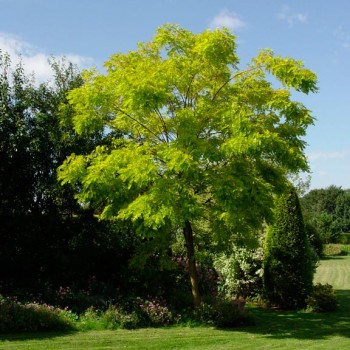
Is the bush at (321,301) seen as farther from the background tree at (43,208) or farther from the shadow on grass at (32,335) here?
the shadow on grass at (32,335)

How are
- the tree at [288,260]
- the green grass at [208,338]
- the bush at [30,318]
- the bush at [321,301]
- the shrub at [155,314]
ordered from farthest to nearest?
the tree at [288,260] < the bush at [321,301] < the shrub at [155,314] < the bush at [30,318] < the green grass at [208,338]

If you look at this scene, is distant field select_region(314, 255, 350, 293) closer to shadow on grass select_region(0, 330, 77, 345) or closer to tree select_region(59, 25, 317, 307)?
tree select_region(59, 25, 317, 307)

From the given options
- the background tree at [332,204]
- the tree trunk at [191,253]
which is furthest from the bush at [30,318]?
the background tree at [332,204]

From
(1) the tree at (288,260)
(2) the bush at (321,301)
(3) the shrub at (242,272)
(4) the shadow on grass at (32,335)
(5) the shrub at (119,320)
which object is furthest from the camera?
(3) the shrub at (242,272)

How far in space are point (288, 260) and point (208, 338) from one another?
18.5 ft

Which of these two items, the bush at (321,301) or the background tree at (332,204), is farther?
the background tree at (332,204)

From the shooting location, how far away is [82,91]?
11.7 metres

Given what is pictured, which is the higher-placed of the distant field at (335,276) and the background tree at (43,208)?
the background tree at (43,208)

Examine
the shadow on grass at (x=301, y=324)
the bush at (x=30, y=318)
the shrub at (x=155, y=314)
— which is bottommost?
the shadow on grass at (x=301, y=324)

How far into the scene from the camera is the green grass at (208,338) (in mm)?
9516

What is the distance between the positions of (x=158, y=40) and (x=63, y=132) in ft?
15.5

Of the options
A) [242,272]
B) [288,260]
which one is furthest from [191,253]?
[242,272]

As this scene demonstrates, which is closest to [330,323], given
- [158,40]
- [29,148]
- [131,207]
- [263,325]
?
[263,325]

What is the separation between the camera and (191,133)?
10766 mm
